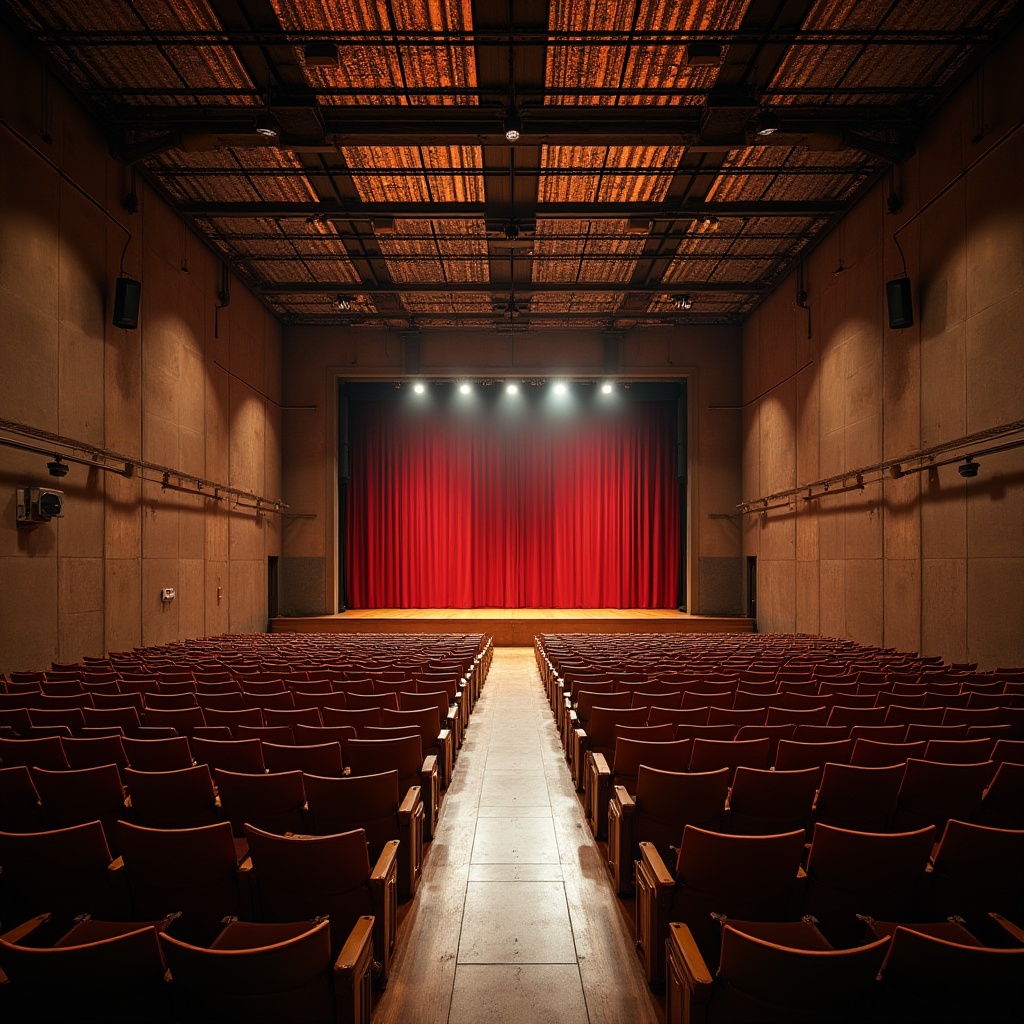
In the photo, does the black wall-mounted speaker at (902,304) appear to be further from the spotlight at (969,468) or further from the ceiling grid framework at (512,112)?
the spotlight at (969,468)

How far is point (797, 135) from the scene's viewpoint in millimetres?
9008

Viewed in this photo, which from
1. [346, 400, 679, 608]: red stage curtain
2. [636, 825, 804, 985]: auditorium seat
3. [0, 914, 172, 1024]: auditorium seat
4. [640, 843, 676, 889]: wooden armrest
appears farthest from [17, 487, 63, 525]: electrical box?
[346, 400, 679, 608]: red stage curtain

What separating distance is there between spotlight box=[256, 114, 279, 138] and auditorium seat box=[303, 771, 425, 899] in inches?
332

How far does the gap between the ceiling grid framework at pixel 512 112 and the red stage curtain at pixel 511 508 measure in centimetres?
653

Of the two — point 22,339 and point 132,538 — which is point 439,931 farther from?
point 132,538

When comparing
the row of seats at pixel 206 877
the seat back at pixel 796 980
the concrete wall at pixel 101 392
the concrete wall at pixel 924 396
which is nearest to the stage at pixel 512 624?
the concrete wall at pixel 101 392

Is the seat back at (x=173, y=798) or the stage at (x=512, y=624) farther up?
the seat back at (x=173, y=798)

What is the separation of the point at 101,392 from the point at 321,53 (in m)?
5.16

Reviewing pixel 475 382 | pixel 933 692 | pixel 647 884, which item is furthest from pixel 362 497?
pixel 647 884

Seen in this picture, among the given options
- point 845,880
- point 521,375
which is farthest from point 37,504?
point 521,375

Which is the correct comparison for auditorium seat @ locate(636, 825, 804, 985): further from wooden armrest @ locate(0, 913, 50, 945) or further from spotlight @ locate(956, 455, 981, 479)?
spotlight @ locate(956, 455, 981, 479)

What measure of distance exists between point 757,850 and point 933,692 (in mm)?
3959

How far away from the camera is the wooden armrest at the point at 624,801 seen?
3.27 metres

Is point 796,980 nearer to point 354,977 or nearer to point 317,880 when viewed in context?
point 354,977
